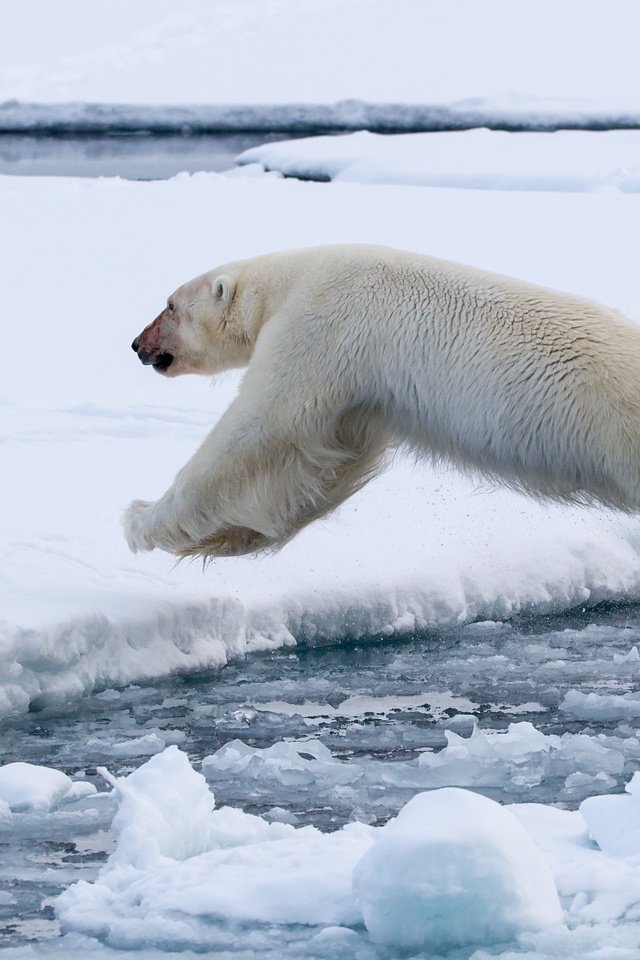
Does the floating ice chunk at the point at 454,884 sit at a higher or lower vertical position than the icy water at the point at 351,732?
higher

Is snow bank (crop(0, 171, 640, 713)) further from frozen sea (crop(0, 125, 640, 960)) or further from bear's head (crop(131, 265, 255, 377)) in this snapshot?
bear's head (crop(131, 265, 255, 377))

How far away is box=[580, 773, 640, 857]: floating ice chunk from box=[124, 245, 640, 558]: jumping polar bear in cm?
82

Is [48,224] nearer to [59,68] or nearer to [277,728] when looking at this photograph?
[277,728]

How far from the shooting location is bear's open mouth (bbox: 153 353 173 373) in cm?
410

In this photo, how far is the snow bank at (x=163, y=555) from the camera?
145 inches

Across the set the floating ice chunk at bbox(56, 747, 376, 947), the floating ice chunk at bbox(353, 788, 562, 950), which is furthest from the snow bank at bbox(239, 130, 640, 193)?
the floating ice chunk at bbox(353, 788, 562, 950)

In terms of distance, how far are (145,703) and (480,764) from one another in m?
0.89

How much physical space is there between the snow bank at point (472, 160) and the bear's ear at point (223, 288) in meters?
7.96

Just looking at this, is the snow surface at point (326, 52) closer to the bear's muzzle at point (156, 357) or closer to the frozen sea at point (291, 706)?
the frozen sea at point (291, 706)

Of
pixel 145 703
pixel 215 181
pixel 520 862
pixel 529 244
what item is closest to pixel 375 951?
pixel 520 862

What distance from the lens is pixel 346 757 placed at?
3148mm

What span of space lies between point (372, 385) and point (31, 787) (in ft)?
4.23

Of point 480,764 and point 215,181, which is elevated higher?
point 215,181

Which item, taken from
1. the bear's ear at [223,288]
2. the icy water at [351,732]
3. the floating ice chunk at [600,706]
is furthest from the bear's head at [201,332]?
the floating ice chunk at [600,706]
